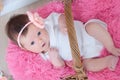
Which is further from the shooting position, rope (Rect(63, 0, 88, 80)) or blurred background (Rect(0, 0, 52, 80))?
blurred background (Rect(0, 0, 52, 80))

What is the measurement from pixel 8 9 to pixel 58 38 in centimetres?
45

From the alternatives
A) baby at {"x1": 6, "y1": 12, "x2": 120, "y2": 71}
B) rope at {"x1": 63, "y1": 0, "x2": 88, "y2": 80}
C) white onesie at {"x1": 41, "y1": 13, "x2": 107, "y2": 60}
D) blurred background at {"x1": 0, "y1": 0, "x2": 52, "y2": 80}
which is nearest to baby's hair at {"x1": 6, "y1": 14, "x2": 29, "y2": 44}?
baby at {"x1": 6, "y1": 12, "x2": 120, "y2": 71}

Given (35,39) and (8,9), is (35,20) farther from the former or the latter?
(8,9)

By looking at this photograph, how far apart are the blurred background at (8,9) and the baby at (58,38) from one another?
286mm

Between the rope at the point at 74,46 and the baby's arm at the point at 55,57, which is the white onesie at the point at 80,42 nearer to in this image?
the baby's arm at the point at 55,57

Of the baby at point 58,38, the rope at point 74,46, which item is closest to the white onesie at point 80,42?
the baby at point 58,38

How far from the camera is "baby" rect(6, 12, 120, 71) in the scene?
3.62 feet

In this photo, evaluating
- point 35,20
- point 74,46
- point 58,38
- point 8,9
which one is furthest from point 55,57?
point 8,9

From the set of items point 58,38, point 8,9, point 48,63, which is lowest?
point 48,63

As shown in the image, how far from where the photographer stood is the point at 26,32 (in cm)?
110

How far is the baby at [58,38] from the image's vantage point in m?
1.10

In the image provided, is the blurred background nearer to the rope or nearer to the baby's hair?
the baby's hair

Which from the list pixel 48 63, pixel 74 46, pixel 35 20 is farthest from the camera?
pixel 48 63

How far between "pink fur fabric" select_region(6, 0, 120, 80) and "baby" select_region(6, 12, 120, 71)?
5cm
